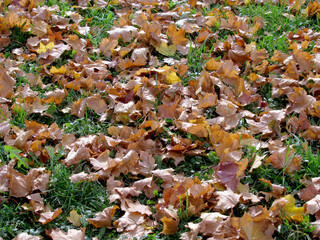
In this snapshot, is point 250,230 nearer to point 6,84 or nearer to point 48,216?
point 48,216

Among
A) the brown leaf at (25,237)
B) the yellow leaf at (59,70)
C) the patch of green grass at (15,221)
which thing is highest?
the yellow leaf at (59,70)

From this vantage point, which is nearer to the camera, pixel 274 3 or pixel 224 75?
pixel 224 75

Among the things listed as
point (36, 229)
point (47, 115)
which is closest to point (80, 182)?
point (36, 229)

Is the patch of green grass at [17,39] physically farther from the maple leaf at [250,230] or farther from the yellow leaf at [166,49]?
the maple leaf at [250,230]

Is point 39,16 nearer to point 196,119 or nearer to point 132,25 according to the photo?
point 132,25

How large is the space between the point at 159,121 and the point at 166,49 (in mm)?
936

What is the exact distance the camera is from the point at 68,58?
316 centimetres

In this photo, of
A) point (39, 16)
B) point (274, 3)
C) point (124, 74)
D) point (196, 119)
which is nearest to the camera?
point (196, 119)

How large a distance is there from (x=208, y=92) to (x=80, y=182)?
3.89 ft

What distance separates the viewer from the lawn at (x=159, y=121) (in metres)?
1.88

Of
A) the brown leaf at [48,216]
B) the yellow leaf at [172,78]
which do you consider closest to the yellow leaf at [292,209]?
the brown leaf at [48,216]

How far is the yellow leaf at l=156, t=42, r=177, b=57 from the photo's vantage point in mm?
3135

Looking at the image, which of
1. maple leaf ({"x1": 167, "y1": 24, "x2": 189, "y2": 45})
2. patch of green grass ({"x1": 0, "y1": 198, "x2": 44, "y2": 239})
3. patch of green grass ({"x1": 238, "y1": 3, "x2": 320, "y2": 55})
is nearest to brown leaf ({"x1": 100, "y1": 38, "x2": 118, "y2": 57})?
maple leaf ({"x1": 167, "y1": 24, "x2": 189, "y2": 45})

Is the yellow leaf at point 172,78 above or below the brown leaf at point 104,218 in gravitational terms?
above
